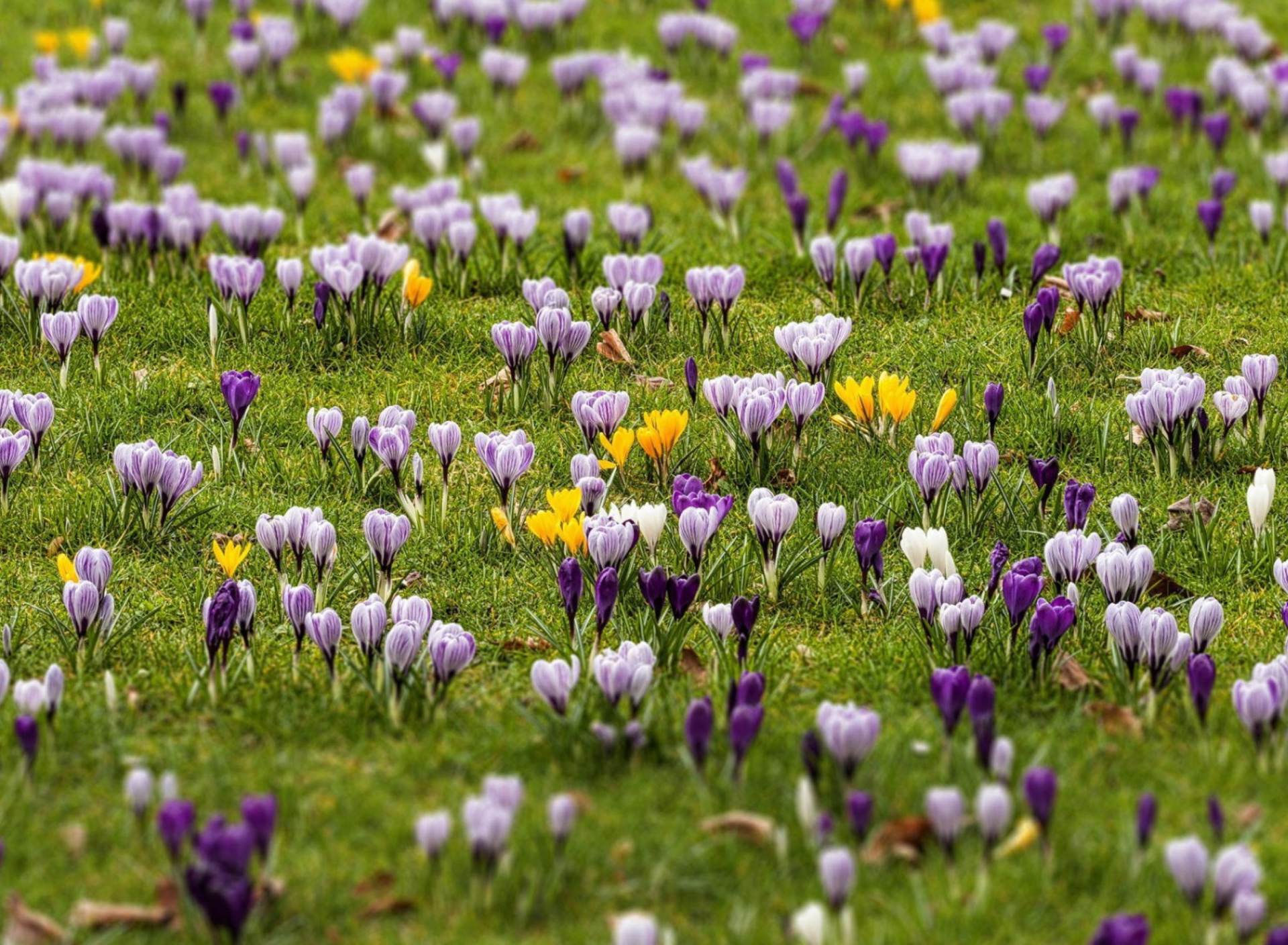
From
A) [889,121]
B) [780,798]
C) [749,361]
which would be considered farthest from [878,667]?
[889,121]

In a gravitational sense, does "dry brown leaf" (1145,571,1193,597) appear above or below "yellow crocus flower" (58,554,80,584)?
below

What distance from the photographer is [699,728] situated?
12.1 feet

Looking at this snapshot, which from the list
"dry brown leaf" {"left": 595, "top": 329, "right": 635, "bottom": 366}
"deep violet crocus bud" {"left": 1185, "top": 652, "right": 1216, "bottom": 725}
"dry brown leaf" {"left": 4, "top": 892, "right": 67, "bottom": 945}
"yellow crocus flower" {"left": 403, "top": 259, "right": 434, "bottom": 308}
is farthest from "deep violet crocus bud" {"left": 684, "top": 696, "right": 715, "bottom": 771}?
"yellow crocus flower" {"left": 403, "top": 259, "right": 434, "bottom": 308}

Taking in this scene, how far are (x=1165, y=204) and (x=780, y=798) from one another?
5007 millimetres

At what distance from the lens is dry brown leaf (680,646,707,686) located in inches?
169

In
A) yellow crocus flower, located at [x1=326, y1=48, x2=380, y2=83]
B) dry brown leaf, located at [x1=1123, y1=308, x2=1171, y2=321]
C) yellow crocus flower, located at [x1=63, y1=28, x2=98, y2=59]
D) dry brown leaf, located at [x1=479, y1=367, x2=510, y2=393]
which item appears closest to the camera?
dry brown leaf, located at [x1=479, y1=367, x2=510, y2=393]

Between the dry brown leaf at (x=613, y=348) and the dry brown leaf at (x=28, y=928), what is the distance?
3.17m

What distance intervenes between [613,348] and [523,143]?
129 inches

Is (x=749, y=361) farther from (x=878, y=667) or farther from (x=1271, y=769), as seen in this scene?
(x=1271, y=769)

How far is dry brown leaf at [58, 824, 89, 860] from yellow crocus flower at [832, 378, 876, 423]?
100 inches

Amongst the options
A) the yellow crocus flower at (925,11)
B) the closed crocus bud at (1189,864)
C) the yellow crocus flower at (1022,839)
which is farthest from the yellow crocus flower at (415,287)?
the yellow crocus flower at (925,11)

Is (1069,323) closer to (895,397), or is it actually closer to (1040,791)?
(895,397)

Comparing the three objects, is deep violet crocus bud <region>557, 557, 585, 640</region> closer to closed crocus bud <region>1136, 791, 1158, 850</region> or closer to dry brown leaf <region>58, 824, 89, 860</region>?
dry brown leaf <region>58, 824, 89, 860</region>

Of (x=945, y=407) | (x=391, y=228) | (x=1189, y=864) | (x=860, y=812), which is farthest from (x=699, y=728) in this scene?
(x=391, y=228)
